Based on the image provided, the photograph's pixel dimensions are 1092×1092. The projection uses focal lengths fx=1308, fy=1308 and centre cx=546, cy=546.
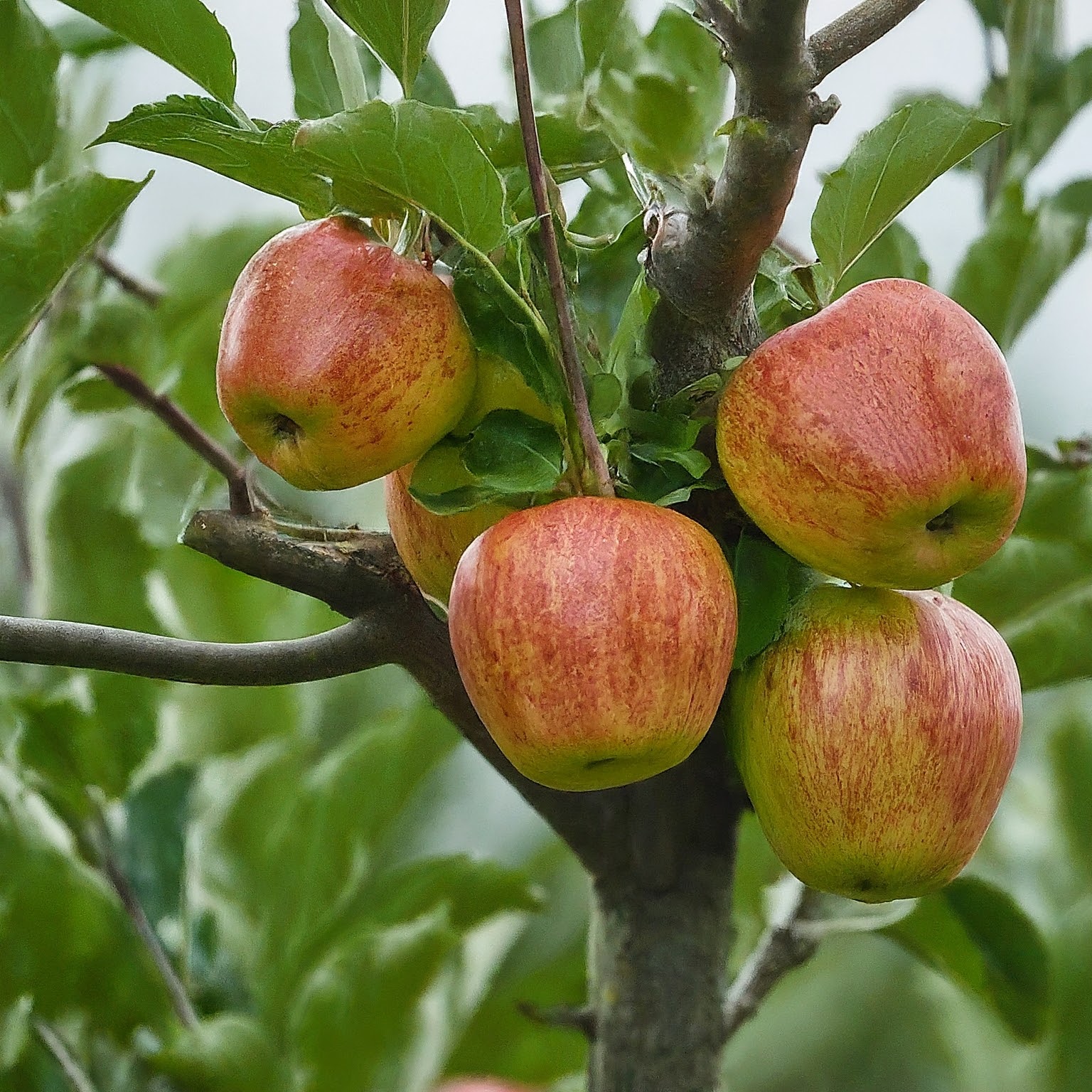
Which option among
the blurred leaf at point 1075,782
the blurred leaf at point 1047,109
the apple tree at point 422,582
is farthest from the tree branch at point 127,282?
the blurred leaf at point 1075,782

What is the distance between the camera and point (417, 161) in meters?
0.34

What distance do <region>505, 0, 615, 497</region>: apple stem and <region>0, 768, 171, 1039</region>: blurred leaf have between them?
383mm

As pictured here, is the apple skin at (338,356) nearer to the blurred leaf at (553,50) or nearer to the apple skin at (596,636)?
the apple skin at (596,636)

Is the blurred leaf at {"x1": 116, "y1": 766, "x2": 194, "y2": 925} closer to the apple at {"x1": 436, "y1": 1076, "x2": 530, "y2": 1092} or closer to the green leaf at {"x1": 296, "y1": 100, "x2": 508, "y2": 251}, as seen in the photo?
the apple at {"x1": 436, "y1": 1076, "x2": 530, "y2": 1092}

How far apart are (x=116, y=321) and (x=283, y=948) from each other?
37 cm

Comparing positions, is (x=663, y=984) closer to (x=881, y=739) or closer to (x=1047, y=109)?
(x=881, y=739)

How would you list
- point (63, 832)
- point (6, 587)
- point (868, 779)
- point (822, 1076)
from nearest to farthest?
point (868, 779), point (63, 832), point (6, 587), point (822, 1076)

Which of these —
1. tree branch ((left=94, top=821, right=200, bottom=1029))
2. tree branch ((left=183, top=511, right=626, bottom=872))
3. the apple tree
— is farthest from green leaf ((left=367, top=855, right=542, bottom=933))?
tree branch ((left=183, top=511, right=626, bottom=872))

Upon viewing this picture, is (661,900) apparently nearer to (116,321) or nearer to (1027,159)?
(116,321)

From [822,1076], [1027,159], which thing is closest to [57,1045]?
[1027,159]

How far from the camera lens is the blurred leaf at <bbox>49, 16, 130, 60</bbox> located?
24.5 inches

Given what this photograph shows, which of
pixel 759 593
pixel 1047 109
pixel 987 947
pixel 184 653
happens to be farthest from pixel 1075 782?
pixel 184 653

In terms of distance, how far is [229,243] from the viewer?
0.77 metres

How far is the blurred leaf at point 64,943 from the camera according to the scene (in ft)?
2.01
